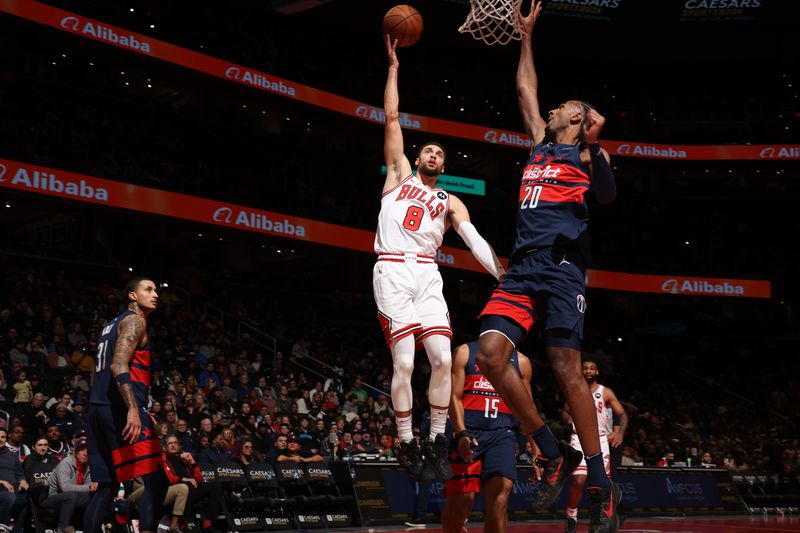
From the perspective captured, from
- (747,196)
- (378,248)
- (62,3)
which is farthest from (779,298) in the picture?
(378,248)

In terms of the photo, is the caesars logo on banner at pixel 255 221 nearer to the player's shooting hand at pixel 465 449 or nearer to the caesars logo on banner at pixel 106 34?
the caesars logo on banner at pixel 106 34

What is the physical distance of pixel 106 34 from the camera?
22.3 m

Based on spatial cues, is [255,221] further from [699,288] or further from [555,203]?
[555,203]

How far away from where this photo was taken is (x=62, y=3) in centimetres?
2383

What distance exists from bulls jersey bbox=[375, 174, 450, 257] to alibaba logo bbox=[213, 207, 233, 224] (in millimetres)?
16604

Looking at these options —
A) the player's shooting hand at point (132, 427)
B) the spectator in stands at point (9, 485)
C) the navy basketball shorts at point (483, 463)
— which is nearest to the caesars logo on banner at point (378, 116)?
the spectator in stands at point (9, 485)

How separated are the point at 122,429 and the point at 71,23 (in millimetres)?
17066

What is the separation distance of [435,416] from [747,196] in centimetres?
3025

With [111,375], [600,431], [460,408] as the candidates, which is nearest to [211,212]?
[600,431]

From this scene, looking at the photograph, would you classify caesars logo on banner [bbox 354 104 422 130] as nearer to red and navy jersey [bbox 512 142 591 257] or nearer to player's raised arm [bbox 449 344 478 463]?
player's raised arm [bbox 449 344 478 463]

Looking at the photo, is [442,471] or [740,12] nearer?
[442,471]

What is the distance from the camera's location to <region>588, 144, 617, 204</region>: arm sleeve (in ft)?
17.3

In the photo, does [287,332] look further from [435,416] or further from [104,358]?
[435,416]

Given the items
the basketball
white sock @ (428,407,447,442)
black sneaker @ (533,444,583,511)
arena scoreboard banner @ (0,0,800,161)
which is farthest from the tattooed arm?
arena scoreboard banner @ (0,0,800,161)
